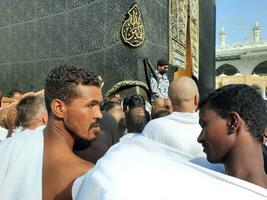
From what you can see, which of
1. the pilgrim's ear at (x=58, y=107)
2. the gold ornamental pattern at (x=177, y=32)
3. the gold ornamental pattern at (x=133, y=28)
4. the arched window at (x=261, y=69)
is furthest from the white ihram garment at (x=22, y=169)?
the arched window at (x=261, y=69)

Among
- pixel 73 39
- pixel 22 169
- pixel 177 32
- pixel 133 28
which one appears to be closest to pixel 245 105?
pixel 22 169

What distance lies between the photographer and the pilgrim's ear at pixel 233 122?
5.12ft

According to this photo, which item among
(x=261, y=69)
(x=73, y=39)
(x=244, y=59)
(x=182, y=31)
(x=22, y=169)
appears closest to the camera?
(x=22, y=169)

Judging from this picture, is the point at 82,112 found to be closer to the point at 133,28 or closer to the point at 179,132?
the point at 179,132

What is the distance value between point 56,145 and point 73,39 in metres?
6.98

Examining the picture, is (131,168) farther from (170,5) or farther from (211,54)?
(211,54)

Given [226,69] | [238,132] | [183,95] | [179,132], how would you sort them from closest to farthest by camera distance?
1. [238,132]
2. [179,132]
3. [183,95]
4. [226,69]

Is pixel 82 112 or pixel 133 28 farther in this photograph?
pixel 133 28

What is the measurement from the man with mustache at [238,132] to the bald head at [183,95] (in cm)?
168

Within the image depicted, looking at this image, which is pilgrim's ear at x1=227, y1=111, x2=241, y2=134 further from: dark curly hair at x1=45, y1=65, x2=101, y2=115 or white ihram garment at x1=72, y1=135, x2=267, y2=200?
dark curly hair at x1=45, y1=65, x2=101, y2=115

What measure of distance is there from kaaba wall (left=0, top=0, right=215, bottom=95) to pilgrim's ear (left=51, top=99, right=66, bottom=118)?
6.22 meters

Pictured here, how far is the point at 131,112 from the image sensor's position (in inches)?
165

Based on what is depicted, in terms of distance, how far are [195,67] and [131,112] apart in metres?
10.7

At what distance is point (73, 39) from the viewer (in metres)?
8.82
